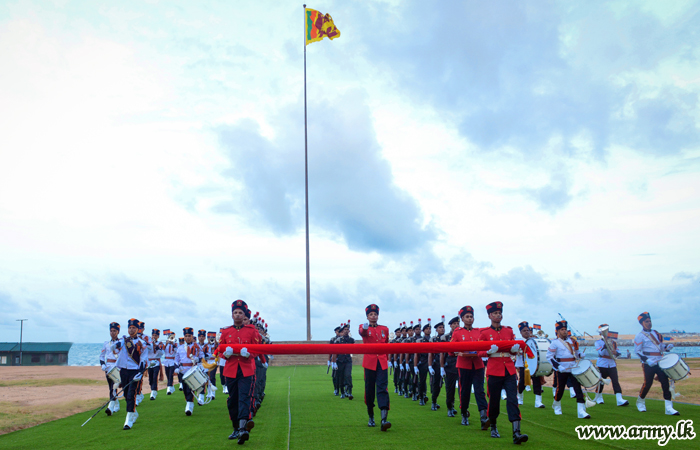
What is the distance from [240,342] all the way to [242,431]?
1.40m

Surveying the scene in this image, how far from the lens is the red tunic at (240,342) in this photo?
8141 millimetres

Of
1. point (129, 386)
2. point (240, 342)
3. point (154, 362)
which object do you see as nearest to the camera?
point (240, 342)

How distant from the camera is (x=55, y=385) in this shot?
25.0 metres

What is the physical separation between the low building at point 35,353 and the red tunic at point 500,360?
171 ft

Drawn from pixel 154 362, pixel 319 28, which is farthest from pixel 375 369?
pixel 319 28

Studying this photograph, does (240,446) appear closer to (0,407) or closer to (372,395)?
(372,395)

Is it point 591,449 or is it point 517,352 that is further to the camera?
point 517,352

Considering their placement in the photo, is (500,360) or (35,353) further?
(35,353)

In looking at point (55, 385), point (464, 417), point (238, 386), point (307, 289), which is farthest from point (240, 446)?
point (307, 289)

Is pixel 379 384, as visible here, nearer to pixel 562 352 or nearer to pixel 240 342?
pixel 240 342

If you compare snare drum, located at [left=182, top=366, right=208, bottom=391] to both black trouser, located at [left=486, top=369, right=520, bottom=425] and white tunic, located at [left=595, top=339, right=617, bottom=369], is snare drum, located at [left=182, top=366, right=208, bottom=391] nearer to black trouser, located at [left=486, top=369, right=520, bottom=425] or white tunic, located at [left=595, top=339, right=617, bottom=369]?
black trouser, located at [left=486, top=369, right=520, bottom=425]

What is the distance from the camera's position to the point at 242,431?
A: 7941 millimetres

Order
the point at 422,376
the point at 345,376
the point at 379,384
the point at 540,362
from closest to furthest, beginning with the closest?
1. the point at 379,384
2. the point at 540,362
3. the point at 422,376
4. the point at 345,376

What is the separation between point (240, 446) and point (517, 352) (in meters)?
4.66
